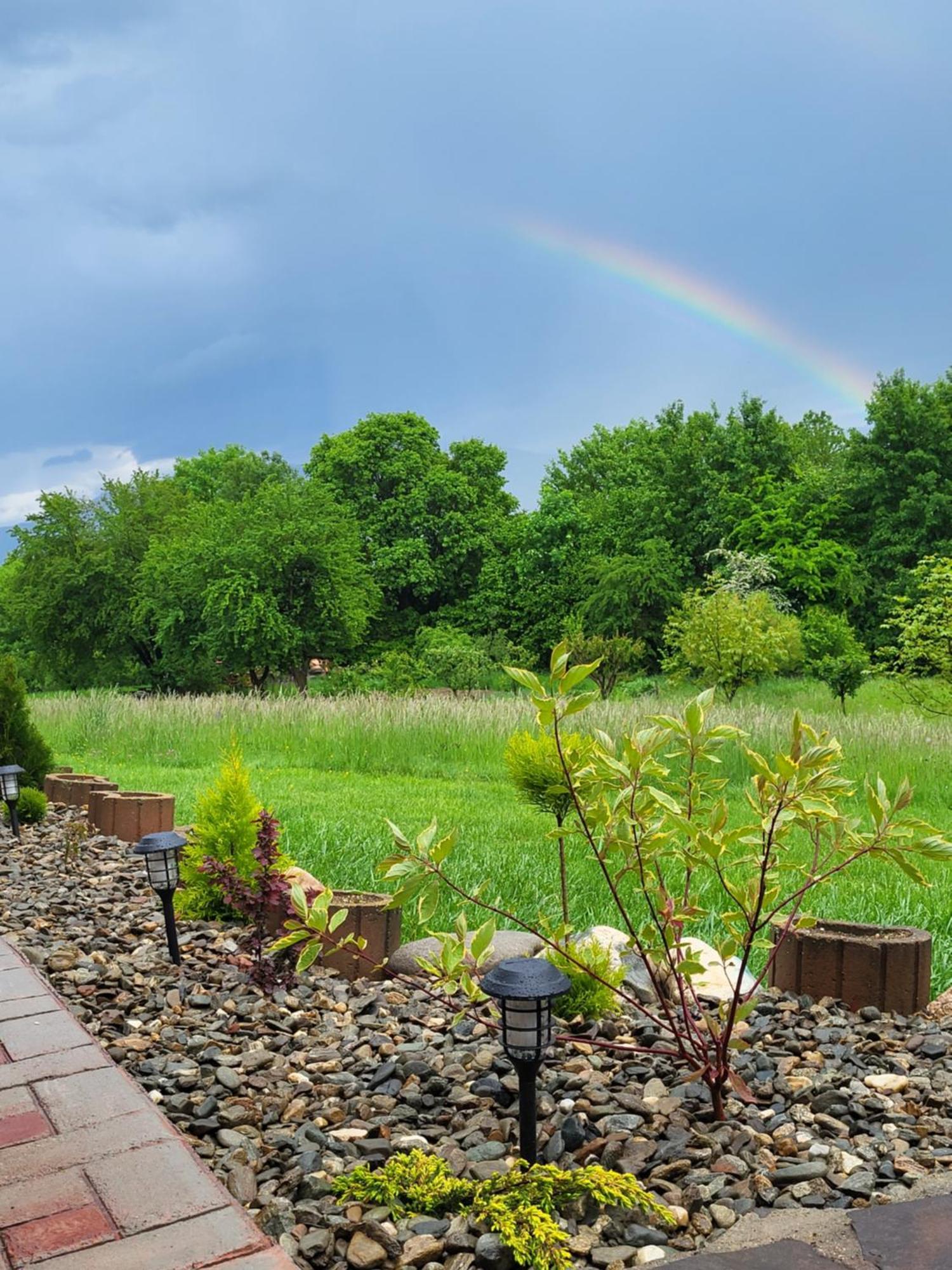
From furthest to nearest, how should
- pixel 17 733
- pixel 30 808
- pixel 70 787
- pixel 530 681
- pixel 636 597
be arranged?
pixel 636 597
pixel 17 733
pixel 70 787
pixel 30 808
pixel 530 681

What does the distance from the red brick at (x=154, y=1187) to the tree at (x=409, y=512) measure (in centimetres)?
2561

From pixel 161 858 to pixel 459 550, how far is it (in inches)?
999

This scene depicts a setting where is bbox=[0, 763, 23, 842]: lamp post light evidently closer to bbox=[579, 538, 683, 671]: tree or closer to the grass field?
the grass field

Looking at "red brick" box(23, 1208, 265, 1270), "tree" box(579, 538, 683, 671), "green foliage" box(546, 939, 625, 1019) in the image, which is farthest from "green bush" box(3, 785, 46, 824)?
"tree" box(579, 538, 683, 671)

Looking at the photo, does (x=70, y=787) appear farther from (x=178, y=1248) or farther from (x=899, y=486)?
(x=899, y=486)

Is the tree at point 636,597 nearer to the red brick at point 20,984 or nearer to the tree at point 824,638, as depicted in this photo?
the tree at point 824,638

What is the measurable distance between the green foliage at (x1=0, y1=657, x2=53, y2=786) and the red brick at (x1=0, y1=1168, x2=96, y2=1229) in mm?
5473

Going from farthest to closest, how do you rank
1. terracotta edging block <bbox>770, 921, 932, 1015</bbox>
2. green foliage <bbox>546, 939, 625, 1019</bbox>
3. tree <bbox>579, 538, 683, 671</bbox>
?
tree <bbox>579, 538, 683, 671</bbox>, terracotta edging block <bbox>770, 921, 932, 1015</bbox>, green foliage <bbox>546, 939, 625, 1019</bbox>

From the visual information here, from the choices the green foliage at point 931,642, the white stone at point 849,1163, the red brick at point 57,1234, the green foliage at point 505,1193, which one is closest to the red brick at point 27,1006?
the red brick at point 57,1234

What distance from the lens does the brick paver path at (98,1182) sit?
167cm

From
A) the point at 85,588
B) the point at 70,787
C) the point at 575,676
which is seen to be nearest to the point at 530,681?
the point at 575,676

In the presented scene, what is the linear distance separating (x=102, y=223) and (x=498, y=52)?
4968 millimetres

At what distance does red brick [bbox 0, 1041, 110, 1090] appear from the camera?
243 centimetres

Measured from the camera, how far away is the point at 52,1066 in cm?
251
